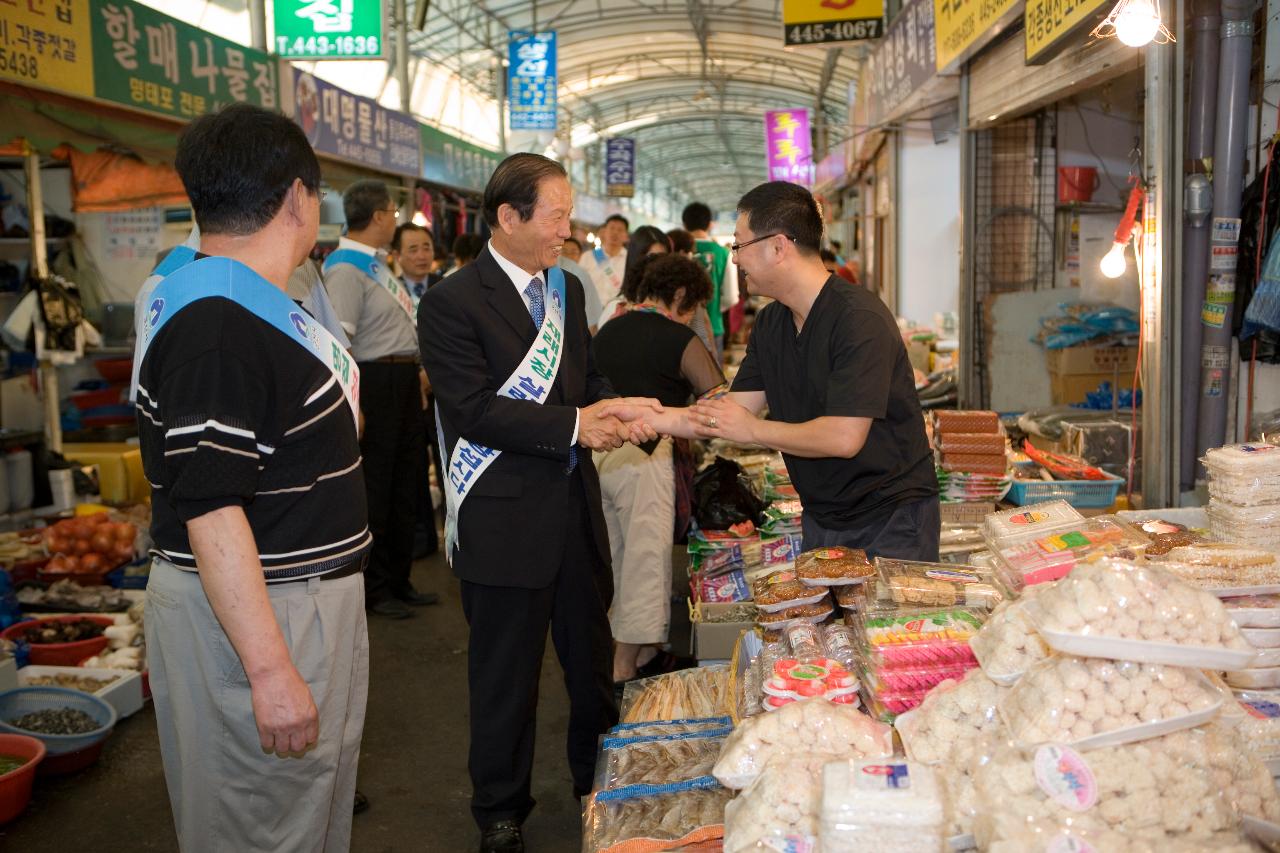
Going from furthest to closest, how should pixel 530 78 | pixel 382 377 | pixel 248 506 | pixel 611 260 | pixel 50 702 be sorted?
pixel 530 78 < pixel 611 260 < pixel 382 377 < pixel 50 702 < pixel 248 506

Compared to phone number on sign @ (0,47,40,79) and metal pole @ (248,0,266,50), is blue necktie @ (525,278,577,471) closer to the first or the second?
phone number on sign @ (0,47,40,79)

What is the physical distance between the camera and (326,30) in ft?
28.7

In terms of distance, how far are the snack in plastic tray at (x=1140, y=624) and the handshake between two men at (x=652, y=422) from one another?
132 cm

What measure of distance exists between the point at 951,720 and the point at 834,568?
2.97 feet

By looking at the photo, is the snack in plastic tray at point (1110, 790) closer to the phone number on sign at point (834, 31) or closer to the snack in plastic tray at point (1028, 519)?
the snack in plastic tray at point (1028, 519)

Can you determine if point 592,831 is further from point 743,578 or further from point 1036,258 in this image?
point 1036,258

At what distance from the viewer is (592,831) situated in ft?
7.23

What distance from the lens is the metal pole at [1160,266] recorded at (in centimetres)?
391

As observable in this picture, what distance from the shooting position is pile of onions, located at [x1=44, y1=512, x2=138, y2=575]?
229 inches

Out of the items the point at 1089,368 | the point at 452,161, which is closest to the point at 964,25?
the point at 1089,368

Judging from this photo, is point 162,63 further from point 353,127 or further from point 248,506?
point 248,506

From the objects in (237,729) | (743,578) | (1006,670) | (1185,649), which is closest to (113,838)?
(237,729)

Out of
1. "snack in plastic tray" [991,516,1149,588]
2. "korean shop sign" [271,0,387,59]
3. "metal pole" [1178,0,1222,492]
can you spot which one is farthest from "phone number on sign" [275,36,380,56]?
"snack in plastic tray" [991,516,1149,588]

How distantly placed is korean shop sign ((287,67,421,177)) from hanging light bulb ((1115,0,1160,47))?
20.5 ft
